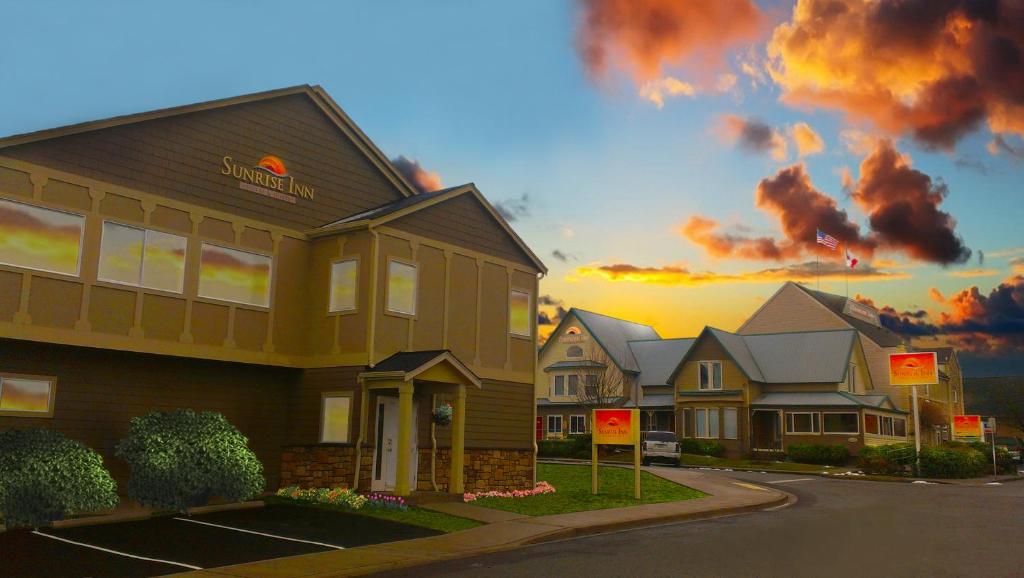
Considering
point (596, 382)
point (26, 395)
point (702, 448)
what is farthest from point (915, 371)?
point (26, 395)

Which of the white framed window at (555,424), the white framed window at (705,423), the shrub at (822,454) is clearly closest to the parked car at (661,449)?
the shrub at (822,454)

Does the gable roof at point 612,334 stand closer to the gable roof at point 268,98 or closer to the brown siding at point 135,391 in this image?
the gable roof at point 268,98

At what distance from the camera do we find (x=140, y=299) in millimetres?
19984

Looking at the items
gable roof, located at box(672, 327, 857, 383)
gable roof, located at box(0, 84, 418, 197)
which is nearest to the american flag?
gable roof, located at box(672, 327, 857, 383)

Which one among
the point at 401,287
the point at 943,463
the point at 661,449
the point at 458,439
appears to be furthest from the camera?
the point at 661,449

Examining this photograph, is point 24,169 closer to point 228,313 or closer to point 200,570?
point 228,313

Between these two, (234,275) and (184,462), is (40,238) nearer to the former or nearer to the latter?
(234,275)

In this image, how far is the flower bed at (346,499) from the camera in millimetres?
20250

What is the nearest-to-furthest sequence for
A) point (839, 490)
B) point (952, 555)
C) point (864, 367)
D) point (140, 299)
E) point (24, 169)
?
point (952, 555) < point (24, 169) < point (140, 299) < point (839, 490) < point (864, 367)

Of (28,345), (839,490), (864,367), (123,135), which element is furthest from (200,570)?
(864,367)

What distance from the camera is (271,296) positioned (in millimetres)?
22672

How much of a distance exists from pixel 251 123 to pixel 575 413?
45.6 meters

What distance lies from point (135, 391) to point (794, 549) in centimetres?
1420

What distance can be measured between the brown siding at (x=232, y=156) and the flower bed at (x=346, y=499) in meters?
6.83
